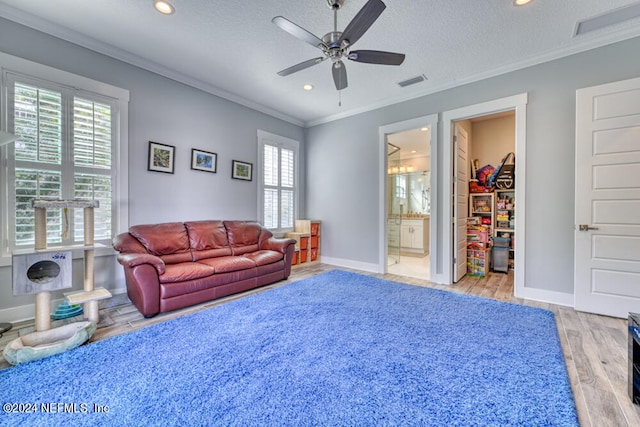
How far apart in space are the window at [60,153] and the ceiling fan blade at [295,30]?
252cm

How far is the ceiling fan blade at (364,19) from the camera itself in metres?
1.82

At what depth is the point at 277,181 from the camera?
5320 millimetres

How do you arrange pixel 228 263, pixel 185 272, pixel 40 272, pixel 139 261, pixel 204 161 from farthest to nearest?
pixel 204 161 → pixel 228 263 → pixel 185 272 → pixel 139 261 → pixel 40 272

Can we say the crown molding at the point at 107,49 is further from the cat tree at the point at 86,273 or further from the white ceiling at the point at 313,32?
the cat tree at the point at 86,273

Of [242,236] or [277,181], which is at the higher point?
[277,181]

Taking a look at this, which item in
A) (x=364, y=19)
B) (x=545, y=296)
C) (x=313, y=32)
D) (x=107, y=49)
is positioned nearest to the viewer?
(x=364, y=19)

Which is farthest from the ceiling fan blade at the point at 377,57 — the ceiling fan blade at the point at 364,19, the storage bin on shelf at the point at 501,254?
the storage bin on shelf at the point at 501,254

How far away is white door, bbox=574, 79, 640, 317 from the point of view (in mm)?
2684

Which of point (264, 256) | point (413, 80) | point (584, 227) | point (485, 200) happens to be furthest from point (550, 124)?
point (264, 256)

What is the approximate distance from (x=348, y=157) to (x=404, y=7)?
9.41ft

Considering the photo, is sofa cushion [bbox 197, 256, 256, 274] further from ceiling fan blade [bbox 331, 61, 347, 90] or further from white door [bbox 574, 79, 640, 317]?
white door [bbox 574, 79, 640, 317]

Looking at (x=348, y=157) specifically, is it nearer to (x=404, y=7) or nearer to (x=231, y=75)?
(x=231, y=75)

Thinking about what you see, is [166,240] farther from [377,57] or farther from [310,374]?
[377,57]

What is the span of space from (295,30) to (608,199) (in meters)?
3.53
